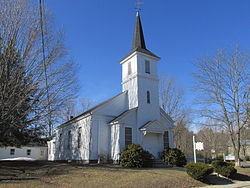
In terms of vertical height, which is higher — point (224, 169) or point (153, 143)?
point (153, 143)

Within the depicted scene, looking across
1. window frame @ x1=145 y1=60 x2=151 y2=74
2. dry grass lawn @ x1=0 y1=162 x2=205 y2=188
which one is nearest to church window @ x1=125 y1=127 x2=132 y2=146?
window frame @ x1=145 y1=60 x2=151 y2=74

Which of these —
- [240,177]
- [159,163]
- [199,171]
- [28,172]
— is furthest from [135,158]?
[28,172]

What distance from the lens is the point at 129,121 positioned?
19.5 metres

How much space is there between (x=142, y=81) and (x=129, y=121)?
418cm

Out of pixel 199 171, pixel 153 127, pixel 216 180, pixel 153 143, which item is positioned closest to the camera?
pixel 199 171

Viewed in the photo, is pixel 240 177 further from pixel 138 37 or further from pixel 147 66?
pixel 138 37

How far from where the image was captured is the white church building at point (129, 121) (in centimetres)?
1892

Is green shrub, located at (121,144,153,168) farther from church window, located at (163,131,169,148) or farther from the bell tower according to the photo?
church window, located at (163,131,169,148)

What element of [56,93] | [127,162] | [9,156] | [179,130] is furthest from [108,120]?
[9,156]

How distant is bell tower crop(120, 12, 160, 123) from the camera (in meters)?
20.7

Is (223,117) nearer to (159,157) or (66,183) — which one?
(159,157)

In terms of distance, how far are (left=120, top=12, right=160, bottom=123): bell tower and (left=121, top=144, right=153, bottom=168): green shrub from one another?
4.16 metres

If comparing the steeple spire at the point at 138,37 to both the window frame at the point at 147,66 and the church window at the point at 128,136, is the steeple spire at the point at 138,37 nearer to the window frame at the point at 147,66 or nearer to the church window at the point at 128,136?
the window frame at the point at 147,66

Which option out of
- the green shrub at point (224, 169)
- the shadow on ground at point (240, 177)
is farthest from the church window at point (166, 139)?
the shadow on ground at point (240, 177)
